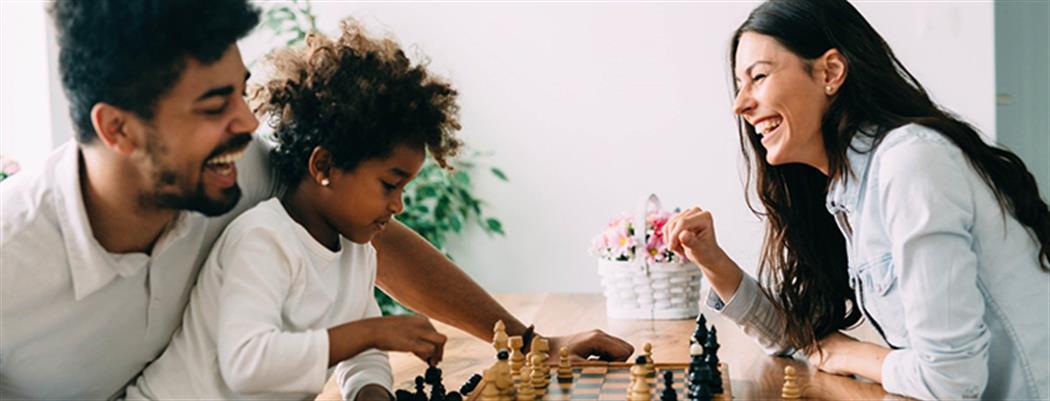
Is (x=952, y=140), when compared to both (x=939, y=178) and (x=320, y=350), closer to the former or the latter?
(x=939, y=178)

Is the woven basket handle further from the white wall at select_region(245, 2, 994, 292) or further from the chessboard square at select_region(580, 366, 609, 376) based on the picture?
the white wall at select_region(245, 2, 994, 292)

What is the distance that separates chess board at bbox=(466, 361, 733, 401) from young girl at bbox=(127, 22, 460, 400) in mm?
251

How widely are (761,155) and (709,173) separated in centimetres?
268

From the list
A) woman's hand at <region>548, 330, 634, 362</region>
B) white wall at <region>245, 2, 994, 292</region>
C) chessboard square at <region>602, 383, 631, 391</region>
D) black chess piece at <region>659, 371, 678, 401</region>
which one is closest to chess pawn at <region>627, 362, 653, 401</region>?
black chess piece at <region>659, 371, 678, 401</region>

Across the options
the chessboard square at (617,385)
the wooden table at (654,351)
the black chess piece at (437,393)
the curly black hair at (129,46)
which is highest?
the curly black hair at (129,46)

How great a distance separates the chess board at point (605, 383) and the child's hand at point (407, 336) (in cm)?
19

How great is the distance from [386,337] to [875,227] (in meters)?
0.80

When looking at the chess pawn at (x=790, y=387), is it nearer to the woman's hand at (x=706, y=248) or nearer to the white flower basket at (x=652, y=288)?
the woman's hand at (x=706, y=248)

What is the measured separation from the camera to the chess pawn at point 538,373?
190 cm

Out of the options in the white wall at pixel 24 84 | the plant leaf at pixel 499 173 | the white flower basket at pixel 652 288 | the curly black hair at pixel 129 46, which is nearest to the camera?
the curly black hair at pixel 129 46

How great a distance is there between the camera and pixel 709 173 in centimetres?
493

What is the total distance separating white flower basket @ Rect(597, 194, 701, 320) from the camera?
276cm

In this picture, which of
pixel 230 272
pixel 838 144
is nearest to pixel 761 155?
pixel 838 144

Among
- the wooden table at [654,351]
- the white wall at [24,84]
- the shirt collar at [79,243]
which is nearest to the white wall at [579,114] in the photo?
the white wall at [24,84]
